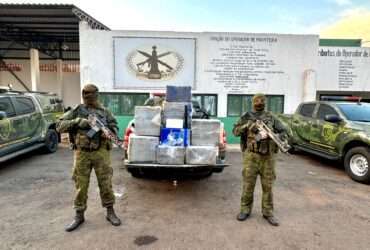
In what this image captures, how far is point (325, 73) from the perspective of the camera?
1050 cm

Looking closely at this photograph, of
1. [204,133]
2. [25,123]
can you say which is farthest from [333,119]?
[25,123]

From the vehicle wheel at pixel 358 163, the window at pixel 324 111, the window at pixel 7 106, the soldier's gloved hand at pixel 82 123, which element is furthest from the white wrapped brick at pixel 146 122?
the window at pixel 324 111

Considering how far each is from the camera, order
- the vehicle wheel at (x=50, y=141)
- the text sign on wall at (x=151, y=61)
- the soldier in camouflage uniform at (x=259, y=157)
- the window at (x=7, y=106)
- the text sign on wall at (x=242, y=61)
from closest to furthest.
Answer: the soldier in camouflage uniform at (x=259, y=157)
the window at (x=7, y=106)
the vehicle wheel at (x=50, y=141)
the text sign on wall at (x=151, y=61)
the text sign on wall at (x=242, y=61)

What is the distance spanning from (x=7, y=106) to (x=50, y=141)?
183 cm

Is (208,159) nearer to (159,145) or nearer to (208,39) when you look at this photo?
(159,145)

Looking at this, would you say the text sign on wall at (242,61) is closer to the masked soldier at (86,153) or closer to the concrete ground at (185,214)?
the concrete ground at (185,214)

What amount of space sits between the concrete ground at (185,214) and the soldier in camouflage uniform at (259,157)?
22 cm

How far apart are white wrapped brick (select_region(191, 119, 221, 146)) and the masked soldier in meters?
1.23

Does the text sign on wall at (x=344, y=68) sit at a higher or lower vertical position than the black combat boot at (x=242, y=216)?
Answer: higher

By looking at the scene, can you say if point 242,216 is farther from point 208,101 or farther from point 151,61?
point 151,61

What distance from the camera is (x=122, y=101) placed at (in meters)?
9.70

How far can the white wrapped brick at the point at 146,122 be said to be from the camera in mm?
3994

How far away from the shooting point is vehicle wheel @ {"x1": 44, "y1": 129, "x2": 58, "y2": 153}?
7.82 meters

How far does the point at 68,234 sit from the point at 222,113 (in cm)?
747
